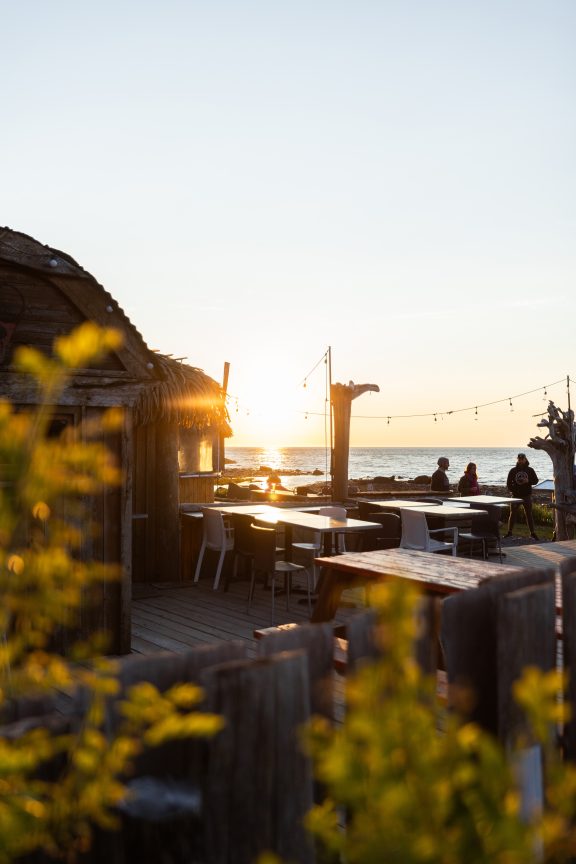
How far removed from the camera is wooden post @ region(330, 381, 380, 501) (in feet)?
42.5

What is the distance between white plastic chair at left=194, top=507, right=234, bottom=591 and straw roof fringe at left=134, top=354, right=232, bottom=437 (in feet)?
4.95

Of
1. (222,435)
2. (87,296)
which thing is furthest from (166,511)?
(87,296)

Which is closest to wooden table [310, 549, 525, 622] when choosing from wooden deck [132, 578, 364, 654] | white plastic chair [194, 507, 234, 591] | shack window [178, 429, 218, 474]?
wooden deck [132, 578, 364, 654]

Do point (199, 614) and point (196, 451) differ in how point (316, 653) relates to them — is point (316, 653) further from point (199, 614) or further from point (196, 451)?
point (196, 451)

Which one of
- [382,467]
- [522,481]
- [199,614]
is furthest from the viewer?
[382,467]

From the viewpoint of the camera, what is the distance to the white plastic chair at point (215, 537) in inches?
379

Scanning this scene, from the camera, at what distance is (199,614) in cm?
812

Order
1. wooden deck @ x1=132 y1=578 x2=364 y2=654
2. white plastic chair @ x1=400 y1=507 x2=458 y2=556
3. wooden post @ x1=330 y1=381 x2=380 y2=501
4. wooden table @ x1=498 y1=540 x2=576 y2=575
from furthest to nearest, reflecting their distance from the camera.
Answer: wooden post @ x1=330 y1=381 x2=380 y2=501, wooden table @ x1=498 y1=540 x2=576 y2=575, white plastic chair @ x1=400 y1=507 x2=458 y2=556, wooden deck @ x1=132 y1=578 x2=364 y2=654

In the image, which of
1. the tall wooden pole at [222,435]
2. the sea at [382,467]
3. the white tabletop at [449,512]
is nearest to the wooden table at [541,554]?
the white tabletop at [449,512]

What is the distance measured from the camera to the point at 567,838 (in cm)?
91

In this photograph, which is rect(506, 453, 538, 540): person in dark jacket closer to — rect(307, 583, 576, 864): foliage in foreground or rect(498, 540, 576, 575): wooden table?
rect(498, 540, 576, 575): wooden table

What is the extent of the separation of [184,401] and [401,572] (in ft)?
23.0

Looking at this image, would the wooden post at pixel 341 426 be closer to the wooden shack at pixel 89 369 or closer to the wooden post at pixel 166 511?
the wooden post at pixel 166 511

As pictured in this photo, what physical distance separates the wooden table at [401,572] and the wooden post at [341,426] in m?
7.73
